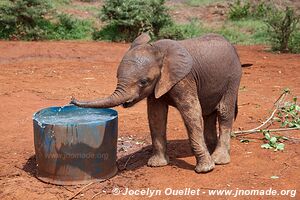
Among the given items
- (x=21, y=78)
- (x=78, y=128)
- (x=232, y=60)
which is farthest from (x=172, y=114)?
(x=21, y=78)

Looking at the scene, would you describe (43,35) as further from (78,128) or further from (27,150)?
(78,128)

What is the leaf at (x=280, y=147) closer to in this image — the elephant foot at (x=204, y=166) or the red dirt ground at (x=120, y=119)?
the red dirt ground at (x=120, y=119)

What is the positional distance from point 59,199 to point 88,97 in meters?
4.45

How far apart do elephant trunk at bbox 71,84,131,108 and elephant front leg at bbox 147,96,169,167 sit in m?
0.70

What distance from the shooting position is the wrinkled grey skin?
4.98 m

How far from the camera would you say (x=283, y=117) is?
7.45 meters

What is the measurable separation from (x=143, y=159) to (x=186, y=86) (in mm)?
1324

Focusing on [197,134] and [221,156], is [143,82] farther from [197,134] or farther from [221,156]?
[221,156]

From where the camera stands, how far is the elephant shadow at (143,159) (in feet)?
18.9

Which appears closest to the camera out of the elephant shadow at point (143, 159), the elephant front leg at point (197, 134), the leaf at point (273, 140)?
the elephant front leg at point (197, 134)

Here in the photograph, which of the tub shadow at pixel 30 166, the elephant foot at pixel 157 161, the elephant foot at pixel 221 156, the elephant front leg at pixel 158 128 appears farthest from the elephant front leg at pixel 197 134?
the tub shadow at pixel 30 166

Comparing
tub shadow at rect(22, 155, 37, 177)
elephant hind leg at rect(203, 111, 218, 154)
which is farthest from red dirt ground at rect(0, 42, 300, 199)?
elephant hind leg at rect(203, 111, 218, 154)

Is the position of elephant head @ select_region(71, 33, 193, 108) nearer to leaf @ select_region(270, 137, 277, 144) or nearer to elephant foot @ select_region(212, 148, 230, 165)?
elephant foot @ select_region(212, 148, 230, 165)

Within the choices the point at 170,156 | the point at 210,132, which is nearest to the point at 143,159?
the point at 170,156
